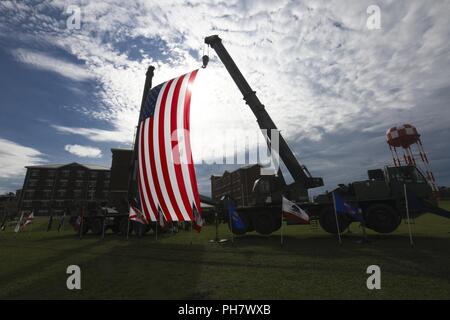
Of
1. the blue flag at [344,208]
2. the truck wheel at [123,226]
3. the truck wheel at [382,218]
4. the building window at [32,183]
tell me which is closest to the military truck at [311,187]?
the truck wheel at [382,218]

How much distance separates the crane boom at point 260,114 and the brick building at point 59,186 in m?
54.3

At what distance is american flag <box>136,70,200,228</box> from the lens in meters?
6.70

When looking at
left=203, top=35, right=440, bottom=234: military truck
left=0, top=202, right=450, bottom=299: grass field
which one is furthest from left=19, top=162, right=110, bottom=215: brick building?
left=0, top=202, right=450, bottom=299: grass field

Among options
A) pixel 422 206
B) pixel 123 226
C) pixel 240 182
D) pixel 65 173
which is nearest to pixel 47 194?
pixel 65 173

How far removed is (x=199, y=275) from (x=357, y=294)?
11.1 ft

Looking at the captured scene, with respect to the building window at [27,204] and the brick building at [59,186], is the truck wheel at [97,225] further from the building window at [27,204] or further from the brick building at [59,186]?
the building window at [27,204]

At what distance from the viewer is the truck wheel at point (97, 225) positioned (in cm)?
1811

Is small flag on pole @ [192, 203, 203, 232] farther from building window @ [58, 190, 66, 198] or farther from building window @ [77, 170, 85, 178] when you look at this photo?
building window @ [77, 170, 85, 178]

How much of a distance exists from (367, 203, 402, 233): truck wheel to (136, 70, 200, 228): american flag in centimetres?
883

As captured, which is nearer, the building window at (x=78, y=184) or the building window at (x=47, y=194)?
the building window at (x=47, y=194)

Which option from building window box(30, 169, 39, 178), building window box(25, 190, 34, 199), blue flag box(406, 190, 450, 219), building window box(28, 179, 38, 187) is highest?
building window box(30, 169, 39, 178)

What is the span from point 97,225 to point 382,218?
742 inches

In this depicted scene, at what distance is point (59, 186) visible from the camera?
205 feet

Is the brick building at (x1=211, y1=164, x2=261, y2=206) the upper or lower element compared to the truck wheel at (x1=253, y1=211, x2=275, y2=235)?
upper
